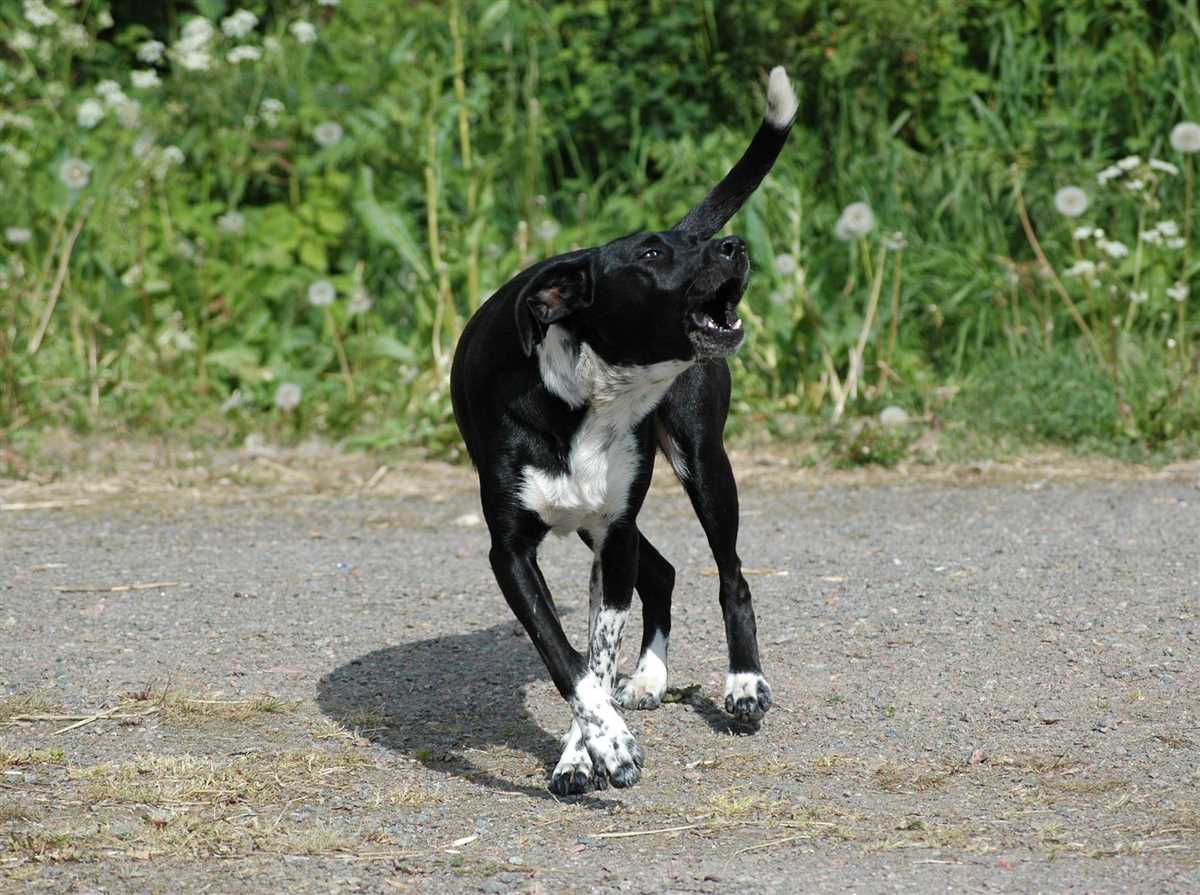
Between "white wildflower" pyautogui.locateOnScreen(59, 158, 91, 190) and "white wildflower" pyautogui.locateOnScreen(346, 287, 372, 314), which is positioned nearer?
"white wildflower" pyautogui.locateOnScreen(346, 287, 372, 314)

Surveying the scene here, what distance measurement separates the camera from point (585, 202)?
8.09 m

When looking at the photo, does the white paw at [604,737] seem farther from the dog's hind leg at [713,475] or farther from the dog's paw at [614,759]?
the dog's hind leg at [713,475]

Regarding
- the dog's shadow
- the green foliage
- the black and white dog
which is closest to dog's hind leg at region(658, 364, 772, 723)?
the black and white dog

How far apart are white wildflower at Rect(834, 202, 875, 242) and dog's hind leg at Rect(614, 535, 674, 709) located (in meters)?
3.41

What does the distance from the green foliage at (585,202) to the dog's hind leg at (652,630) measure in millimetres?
2739

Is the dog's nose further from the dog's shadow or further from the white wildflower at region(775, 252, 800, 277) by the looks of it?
the white wildflower at region(775, 252, 800, 277)

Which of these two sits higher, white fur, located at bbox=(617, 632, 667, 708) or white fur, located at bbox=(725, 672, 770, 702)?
white fur, located at bbox=(725, 672, 770, 702)

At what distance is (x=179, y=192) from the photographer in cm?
866

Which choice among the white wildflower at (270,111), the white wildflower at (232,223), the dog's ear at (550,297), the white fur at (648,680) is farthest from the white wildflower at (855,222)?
the dog's ear at (550,297)

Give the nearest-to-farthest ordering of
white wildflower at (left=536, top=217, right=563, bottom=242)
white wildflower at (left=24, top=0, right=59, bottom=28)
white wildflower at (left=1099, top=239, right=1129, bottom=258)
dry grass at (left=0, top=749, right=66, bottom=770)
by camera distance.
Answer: dry grass at (left=0, top=749, right=66, bottom=770)
white wildflower at (left=1099, top=239, right=1129, bottom=258)
white wildflower at (left=536, top=217, right=563, bottom=242)
white wildflower at (left=24, top=0, right=59, bottom=28)

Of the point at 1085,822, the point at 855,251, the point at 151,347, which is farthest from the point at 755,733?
the point at 151,347

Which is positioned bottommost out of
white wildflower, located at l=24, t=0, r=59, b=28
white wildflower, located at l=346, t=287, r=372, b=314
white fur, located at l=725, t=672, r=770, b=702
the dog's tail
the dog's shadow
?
the dog's shadow

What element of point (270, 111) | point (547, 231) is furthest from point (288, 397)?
point (270, 111)

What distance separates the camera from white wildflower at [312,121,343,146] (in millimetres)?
8336
